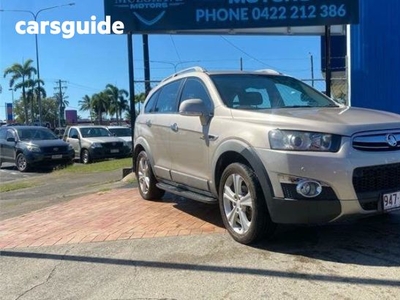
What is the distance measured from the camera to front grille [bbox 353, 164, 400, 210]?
13.6ft

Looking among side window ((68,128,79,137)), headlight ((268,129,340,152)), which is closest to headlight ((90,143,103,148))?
side window ((68,128,79,137))

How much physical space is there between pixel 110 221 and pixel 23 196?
14.5 feet

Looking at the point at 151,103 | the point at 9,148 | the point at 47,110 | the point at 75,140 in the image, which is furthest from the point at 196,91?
the point at 47,110

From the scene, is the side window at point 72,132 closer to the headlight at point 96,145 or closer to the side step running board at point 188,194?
the headlight at point 96,145

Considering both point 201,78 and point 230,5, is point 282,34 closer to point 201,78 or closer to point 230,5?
point 230,5

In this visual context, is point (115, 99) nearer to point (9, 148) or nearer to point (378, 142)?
point (9, 148)

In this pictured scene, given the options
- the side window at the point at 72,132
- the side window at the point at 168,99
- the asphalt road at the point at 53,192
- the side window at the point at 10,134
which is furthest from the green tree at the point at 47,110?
the side window at the point at 168,99

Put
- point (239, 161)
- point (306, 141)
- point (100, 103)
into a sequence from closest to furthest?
1. point (306, 141)
2. point (239, 161)
3. point (100, 103)

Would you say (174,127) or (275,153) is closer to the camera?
(275,153)

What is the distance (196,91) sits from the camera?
5.87 metres

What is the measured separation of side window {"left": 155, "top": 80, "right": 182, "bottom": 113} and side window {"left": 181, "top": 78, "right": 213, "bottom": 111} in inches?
9.2

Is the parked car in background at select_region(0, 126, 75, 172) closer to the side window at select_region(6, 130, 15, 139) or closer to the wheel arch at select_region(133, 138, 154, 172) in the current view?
the side window at select_region(6, 130, 15, 139)

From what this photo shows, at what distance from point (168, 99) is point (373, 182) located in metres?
3.30

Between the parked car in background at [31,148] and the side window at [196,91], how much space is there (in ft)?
38.5
